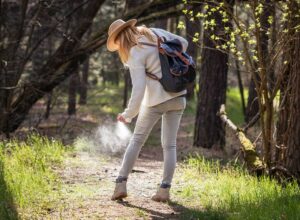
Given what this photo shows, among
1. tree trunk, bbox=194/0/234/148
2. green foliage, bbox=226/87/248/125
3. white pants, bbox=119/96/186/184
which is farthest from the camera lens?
green foliage, bbox=226/87/248/125

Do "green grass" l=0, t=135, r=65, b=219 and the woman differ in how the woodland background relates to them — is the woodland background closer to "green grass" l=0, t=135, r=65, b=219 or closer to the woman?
"green grass" l=0, t=135, r=65, b=219

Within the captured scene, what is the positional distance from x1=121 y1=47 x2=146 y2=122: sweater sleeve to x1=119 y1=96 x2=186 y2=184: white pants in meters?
0.23

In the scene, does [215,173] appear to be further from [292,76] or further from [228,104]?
[228,104]

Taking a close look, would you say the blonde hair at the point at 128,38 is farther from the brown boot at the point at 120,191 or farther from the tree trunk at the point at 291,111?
the tree trunk at the point at 291,111

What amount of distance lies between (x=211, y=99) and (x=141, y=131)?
6233 millimetres

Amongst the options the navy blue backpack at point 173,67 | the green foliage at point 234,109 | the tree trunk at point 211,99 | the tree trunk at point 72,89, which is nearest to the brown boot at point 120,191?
the navy blue backpack at point 173,67

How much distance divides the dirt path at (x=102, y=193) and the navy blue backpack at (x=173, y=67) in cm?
140

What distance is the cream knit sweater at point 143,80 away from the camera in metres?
6.30

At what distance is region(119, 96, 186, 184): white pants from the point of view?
6551mm

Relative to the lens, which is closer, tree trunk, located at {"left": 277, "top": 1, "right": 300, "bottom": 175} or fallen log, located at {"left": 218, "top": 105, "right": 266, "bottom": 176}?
tree trunk, located at {"left": 277, "top": 1, "right": 300, "bottom": 175}

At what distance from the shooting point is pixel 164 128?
22.0 feet

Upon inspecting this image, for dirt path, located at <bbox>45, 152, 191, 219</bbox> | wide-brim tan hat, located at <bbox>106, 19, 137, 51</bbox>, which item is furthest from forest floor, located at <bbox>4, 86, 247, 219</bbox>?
wide-brim tan hat, located at <bbox>106, 19, 137, 51</bbox>

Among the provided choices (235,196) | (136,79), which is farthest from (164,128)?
(235,196)

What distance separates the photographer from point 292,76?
779cm
